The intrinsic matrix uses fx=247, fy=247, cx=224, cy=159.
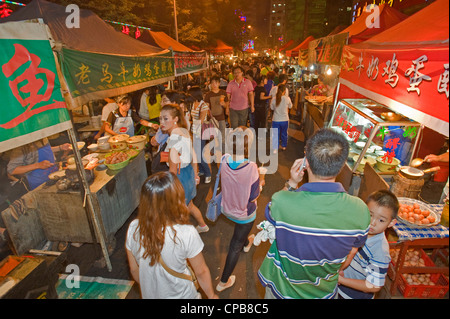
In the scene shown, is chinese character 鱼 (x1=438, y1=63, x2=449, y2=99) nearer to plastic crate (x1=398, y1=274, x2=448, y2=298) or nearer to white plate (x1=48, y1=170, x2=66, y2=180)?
plastic crate (x1=398, y1=274, x2=448, y2=298)

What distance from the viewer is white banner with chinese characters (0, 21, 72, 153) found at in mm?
2297

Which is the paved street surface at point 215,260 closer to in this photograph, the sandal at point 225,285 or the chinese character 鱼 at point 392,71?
the sandal at point 225,285

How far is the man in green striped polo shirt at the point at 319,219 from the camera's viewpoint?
1714mm

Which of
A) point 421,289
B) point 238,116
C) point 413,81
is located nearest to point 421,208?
point 421,289

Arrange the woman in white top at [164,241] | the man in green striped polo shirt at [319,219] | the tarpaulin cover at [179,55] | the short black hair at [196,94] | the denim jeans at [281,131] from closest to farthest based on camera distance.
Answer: the man in green striped polo shirt at [319,219] < the woman in white top at [164,241] < the short black hair at [196,94] < the denim jeans at [281,131] < the tarpaulin cover at [179,55]

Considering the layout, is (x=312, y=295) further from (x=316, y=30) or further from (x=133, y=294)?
(x=316, y=30)

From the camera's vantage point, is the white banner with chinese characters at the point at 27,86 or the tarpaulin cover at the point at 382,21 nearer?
the white banner with chinese characters at the point at 27,86

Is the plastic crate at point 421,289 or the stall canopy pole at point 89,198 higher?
the stall canopy pole at point 89,198

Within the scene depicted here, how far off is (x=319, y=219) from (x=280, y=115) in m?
6.59

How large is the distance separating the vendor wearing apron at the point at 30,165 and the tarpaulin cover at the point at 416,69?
5.07 m

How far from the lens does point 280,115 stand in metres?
7.93

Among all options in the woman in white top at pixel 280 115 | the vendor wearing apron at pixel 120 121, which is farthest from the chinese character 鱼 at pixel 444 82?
the vendor wearing apron at pixel 120 121

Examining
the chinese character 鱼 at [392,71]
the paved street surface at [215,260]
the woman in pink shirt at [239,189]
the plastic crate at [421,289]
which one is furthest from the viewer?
the paved street surface at [215,260]

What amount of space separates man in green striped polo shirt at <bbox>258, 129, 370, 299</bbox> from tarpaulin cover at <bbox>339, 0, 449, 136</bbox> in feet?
3.25
